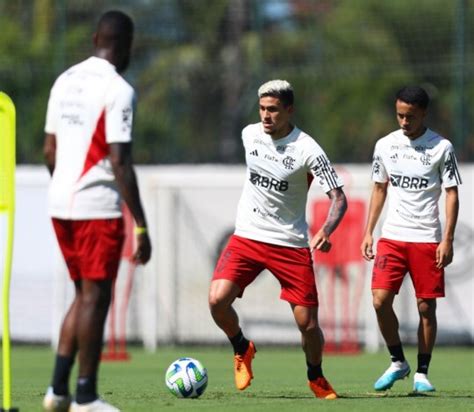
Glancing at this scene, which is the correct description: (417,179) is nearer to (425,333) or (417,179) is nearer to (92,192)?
(425,333)

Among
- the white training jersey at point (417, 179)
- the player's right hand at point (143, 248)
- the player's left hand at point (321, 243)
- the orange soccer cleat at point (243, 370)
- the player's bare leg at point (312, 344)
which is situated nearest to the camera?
the player's right hand at point (143, 248)

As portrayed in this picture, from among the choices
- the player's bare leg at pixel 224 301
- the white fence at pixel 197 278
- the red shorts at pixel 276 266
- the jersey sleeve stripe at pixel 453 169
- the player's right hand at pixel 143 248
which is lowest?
the white fence at pixel 197 278

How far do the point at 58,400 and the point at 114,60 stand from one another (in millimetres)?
2097

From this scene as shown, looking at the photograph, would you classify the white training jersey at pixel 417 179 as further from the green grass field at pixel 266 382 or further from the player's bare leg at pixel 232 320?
the player's bare leg at pixel 232 320

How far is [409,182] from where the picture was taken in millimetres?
11281

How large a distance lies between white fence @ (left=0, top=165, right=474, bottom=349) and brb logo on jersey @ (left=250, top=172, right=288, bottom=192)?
7850 millimetres

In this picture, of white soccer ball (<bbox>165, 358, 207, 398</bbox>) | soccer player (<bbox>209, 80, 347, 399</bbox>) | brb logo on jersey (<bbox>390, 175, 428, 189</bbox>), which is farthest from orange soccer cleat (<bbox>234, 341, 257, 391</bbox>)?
brb logo on jersey (<bbox>390, 175, 428, 189</bbox>)

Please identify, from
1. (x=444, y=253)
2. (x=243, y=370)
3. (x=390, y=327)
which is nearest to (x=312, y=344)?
(x=243, y=370)

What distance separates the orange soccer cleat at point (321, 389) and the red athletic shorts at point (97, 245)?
2.48 m

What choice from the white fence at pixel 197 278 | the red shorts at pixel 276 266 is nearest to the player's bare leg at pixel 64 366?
the red shorts at pixel 276 266

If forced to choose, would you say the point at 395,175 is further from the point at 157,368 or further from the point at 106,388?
the point at 157,368

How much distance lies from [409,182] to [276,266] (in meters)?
1.43

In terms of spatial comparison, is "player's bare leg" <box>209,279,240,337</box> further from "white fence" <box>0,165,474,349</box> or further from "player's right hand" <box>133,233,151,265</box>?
"white fence" <box>0,165,474,349</box>

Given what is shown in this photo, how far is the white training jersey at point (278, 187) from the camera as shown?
10.5m
